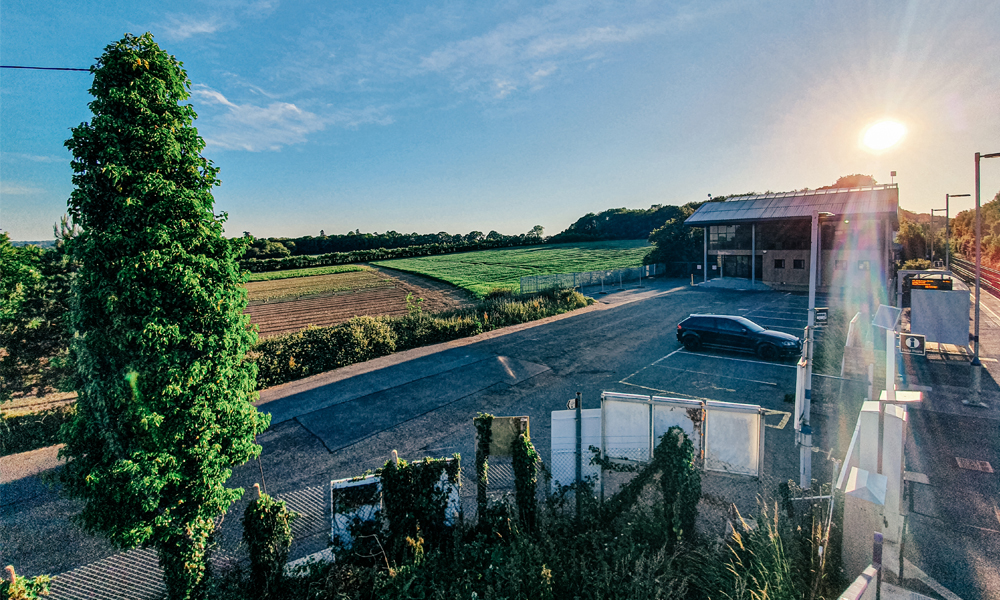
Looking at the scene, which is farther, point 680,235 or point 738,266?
point 680,235

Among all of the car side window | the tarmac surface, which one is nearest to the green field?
the tarmac surface

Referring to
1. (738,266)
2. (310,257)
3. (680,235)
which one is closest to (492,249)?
(310,257)

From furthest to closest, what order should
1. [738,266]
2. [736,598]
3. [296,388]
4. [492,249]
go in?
1. [492,249]
2. [738,266]
3. [296,388]
4. [736,598]

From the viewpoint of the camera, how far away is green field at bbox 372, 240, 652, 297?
5247 centimetres

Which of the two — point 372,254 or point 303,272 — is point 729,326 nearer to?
point 303,272

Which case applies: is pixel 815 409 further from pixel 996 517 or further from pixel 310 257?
pixel 310 257

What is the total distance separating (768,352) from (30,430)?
2265 cm

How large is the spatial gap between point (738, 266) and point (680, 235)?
9.52 meters

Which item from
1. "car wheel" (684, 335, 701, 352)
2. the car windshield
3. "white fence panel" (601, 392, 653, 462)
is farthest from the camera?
"car wheel" (684, 335, 701, 352)

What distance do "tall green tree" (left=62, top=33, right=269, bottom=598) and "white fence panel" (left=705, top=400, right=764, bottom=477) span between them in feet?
26.8

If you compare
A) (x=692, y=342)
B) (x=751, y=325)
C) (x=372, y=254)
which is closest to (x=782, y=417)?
(x=751, y=325)

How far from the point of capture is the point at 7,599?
482 centimetres

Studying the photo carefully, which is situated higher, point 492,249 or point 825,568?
point 492,249

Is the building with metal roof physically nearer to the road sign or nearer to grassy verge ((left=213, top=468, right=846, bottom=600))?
the road sign
